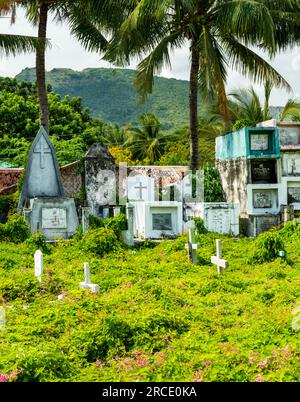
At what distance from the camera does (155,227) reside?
18.1 meters

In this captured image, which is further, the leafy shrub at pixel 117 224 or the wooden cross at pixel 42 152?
the wooden cross at pixel 42 152

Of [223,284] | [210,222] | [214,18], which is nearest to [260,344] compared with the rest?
[223,284]

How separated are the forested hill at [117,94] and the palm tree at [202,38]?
40.5 meters

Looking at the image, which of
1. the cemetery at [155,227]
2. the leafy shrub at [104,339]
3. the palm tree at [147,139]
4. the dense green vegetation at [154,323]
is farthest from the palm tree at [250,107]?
the leafy shrub at [104,339]

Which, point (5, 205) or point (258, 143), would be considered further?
point (5, 205)

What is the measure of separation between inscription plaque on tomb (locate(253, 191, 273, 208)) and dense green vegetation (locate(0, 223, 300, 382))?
19.0 ft

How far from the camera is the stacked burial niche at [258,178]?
62.7ft

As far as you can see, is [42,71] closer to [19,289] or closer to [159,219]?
[159,219]

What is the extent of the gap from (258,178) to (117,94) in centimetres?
5427

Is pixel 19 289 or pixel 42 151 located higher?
pixel 42 151

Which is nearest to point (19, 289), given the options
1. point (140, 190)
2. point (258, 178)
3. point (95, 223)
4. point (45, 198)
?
point (95, 223)

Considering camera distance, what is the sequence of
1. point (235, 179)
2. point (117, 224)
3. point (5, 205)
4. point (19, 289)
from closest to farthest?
point (19, 289), point (117, 224), point (235, 179), point (5, 205)

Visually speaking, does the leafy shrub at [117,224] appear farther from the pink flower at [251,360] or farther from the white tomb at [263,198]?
the pink flower at [251,360]
